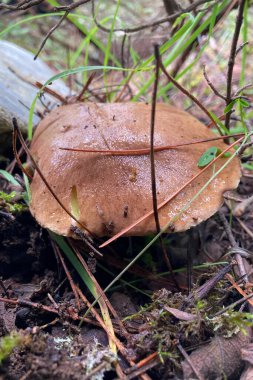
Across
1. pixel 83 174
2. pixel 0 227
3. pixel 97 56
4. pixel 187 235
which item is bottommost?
pixel 187 235

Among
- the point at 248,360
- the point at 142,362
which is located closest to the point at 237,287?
the point at 248,360

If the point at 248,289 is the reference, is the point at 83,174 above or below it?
above

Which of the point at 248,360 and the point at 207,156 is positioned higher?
the point at 207,156

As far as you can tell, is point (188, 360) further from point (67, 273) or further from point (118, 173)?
point (118, 173)

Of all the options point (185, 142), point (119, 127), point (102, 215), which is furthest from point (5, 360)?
point (185, 142)

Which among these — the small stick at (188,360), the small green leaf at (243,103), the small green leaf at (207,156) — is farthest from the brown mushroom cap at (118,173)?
the small stick at (188,360)

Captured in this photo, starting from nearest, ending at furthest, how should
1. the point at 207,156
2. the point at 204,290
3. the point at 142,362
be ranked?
the point at 142,362
the point at 204,290
the point at 207,156

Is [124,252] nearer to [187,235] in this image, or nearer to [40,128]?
[187,235]

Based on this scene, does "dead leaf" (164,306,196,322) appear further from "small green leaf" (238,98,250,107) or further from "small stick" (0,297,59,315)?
"small green leaf" (238,98,250,107)
